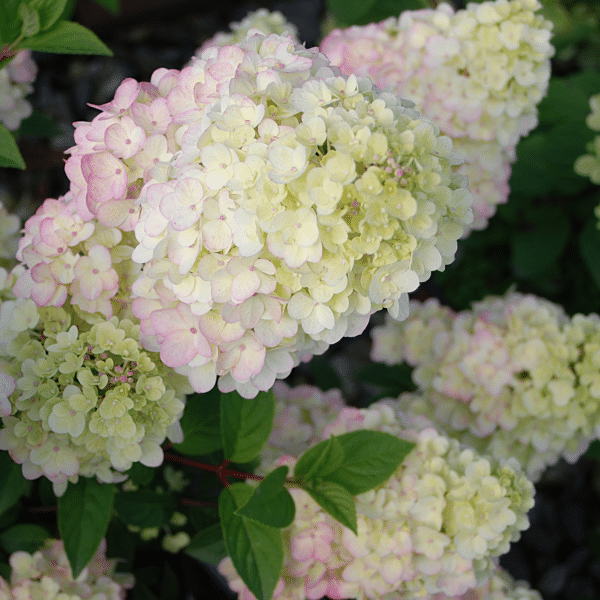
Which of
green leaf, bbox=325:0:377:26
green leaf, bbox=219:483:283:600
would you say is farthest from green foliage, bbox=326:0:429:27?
green leaf, bbox=219:483:283:600

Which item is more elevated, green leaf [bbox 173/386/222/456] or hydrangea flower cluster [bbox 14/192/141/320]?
hydrangea flower cluster [bbox 14/192/141/320]

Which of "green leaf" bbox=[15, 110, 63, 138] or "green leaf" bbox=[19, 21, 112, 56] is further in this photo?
"green leaf" bbox=[15, 110, 63, 138]

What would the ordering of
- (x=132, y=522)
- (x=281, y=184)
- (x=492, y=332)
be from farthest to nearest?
1. (x=492, y=332)
2. (x=132, y=522)
3. (x=281, y=184)

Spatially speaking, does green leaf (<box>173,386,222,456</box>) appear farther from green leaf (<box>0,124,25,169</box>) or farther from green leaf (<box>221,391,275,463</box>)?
green leaf (<box>0,124,25,169</box>)

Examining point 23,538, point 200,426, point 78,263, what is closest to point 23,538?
point 23,538

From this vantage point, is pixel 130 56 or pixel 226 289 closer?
pixel 226 289

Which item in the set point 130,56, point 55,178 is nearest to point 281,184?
point 55,178

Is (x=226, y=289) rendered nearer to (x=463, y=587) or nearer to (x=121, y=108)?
(x=121, y=108)

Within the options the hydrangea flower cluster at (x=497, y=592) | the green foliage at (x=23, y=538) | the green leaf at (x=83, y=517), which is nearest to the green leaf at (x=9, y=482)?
the green leaf at (x=83, y=517)
